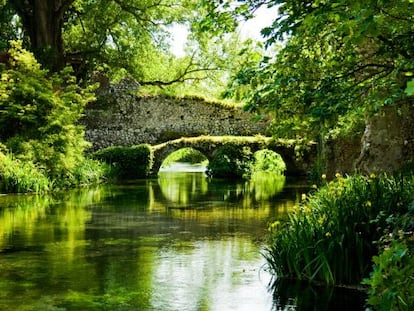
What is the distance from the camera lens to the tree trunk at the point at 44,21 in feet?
86.8

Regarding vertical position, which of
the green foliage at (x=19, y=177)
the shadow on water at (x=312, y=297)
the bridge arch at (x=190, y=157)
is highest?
the bridge arch at (x=190, y=157)

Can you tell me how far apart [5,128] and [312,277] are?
15909mm

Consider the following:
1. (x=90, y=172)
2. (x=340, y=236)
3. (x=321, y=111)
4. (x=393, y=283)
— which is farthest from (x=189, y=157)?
(x=393, y=283)

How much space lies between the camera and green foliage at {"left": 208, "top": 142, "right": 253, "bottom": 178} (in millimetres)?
29516

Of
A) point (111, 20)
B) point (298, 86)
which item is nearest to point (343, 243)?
point (298, 86)

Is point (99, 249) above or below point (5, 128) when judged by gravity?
below

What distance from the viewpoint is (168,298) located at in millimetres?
7336

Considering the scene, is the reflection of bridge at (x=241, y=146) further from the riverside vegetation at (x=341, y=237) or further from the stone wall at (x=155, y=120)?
the riverside vegetation at (x=341, y=237)

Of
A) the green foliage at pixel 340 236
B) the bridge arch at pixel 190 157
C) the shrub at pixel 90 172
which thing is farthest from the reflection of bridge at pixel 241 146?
the green foliage at pixel 340 236

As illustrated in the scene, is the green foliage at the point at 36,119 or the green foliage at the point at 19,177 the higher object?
the green foliage at the point at 36,119

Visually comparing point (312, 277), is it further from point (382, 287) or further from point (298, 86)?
point (382, 287)

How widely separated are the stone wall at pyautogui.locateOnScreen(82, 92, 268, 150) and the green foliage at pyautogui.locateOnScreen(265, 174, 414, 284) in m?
24.1

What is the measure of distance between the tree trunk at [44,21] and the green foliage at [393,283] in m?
23.2

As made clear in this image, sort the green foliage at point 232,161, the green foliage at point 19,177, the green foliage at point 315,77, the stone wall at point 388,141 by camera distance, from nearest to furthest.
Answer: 1. the green foliage at point 315,77
2. the stone wall at point 388,141
3. the green foliage at point 19,177
4. the green foliage at point 232,161
